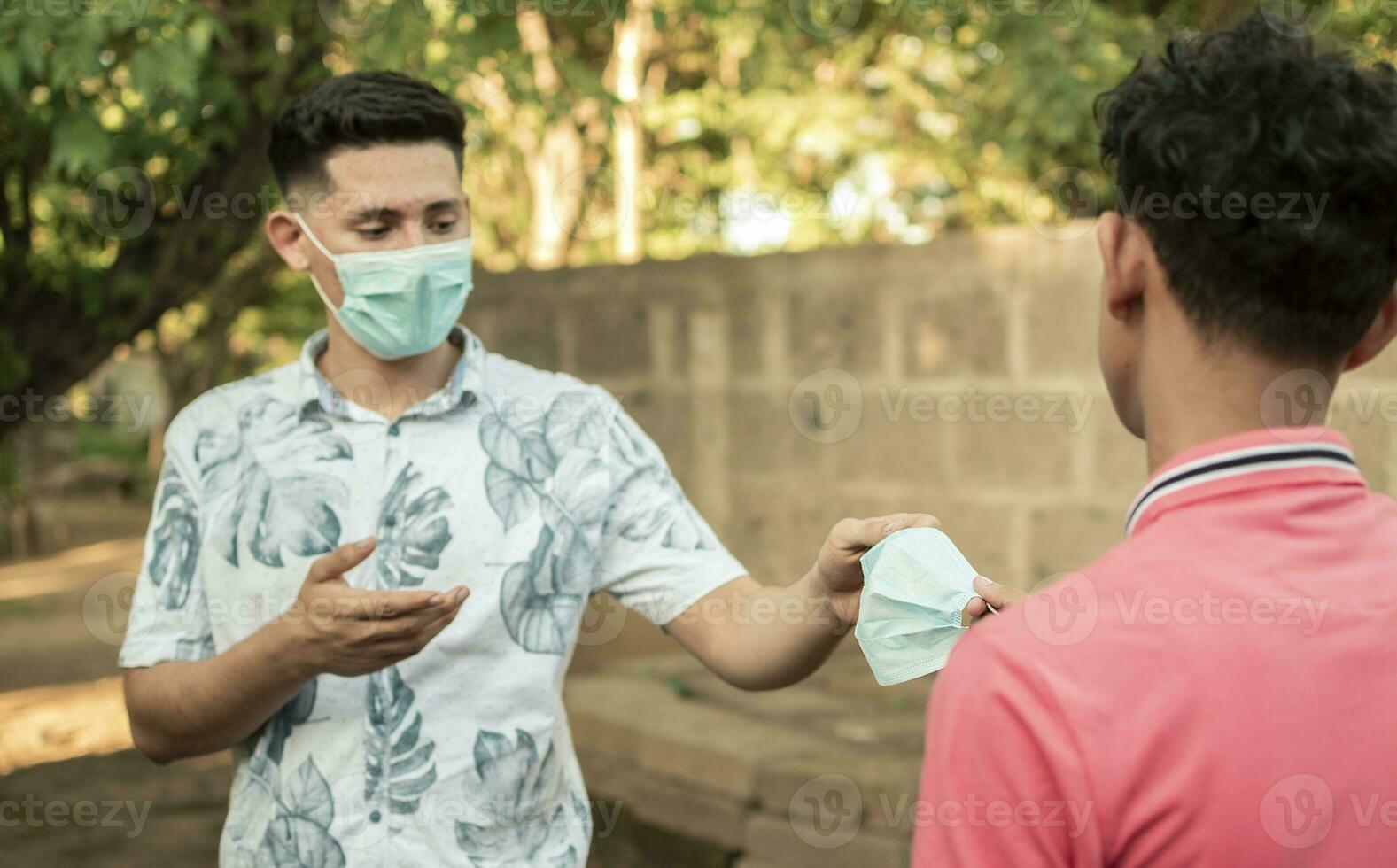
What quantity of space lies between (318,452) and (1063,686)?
149cm

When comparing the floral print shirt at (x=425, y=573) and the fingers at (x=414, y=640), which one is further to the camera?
the floral print shirt at (x=425, y=573)

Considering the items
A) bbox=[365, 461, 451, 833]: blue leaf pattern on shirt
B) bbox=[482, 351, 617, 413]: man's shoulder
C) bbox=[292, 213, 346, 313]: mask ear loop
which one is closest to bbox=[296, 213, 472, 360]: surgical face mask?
bbox=[292, 213, 346, 313]: mask ear loop

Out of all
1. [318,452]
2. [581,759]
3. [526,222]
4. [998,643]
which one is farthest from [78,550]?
[998,643]

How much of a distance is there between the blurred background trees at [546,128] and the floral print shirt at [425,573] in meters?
1.20

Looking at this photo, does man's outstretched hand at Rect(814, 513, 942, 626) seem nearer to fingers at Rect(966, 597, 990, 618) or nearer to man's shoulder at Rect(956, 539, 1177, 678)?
fingers at Rect(966, 597, 990, 618)

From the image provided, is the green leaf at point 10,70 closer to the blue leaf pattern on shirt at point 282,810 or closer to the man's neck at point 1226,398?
the blue leaf pattern on shirt at point 282,810

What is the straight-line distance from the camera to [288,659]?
1.92m

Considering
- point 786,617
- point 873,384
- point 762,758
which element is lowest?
point 762,758

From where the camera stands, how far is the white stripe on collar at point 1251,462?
1.14m

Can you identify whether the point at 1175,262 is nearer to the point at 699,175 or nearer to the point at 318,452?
the point at 318,452

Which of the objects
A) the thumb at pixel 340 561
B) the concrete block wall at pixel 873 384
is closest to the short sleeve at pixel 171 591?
the thumb at pixel 340 561

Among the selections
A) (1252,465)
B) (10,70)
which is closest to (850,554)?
(1252,465)

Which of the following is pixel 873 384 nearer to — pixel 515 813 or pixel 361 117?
pixel 361 117

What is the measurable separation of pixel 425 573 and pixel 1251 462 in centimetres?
137
